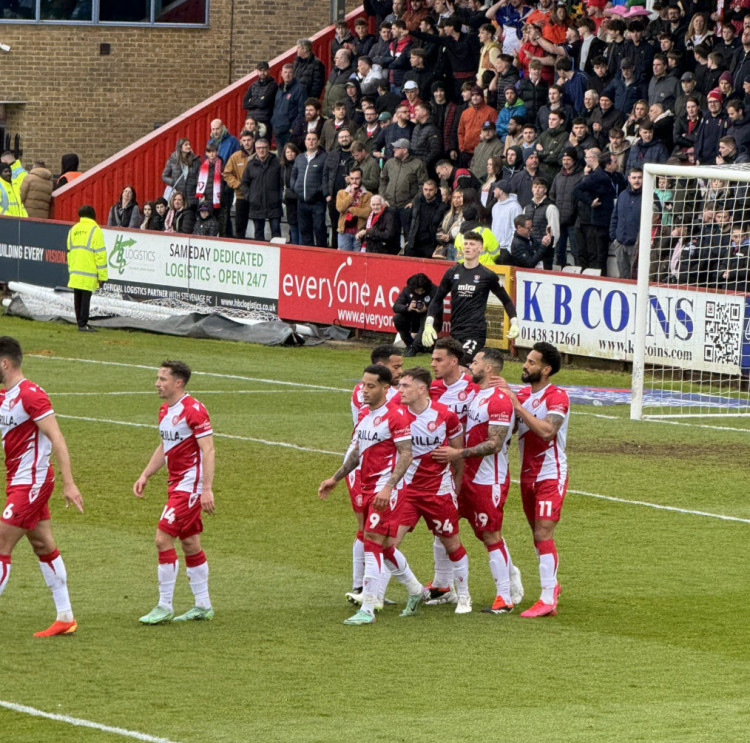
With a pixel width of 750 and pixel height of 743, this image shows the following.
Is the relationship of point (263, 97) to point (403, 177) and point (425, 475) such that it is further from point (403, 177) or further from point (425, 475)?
point (425, 475)

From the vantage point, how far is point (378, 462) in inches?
405

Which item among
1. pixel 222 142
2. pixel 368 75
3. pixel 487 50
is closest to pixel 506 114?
pixel 487 50

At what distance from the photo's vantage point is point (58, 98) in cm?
3678

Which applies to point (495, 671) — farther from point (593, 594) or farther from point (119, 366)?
point (119, 366)

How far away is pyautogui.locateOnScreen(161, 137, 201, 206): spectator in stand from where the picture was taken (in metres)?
30.7

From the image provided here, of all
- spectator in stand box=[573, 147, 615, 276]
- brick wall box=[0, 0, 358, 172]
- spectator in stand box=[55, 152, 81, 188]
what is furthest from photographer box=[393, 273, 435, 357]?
brick wall box=[0, 0, 358, 172]

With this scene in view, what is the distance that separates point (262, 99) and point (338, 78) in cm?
184

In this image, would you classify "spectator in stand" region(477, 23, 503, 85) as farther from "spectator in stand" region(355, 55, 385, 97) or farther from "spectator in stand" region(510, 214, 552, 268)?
"spectator in stand" region(510, 214, 552, 268)

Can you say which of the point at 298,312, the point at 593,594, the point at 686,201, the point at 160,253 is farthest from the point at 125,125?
the point at 593,594

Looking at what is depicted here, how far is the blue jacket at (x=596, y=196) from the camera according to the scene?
77.2 ft

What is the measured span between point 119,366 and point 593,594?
12.8 meters

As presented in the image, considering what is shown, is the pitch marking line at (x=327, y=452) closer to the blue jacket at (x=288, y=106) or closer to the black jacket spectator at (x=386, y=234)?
the black jacket spectator at (x=386, y=234)

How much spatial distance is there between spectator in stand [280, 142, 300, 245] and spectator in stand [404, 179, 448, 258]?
3.89 m

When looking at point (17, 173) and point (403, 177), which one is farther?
point (17, 173)
